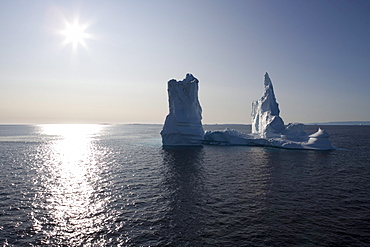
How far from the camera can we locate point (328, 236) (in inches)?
466

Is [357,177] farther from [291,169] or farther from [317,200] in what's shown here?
[317,200]

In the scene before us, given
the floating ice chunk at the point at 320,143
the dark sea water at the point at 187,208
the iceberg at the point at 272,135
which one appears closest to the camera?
the dark sea water at the point at 187,208

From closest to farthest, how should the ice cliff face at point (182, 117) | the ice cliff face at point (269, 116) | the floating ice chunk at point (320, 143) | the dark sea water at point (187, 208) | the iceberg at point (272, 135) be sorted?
the dark sea water at point (187, 208), the floating ice chunk at point (320, 143), the iceberg at point (272, 135), the ice cliff face at point (182, 117), the ice cliff face at point (269, 116)

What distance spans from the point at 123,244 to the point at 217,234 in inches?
208

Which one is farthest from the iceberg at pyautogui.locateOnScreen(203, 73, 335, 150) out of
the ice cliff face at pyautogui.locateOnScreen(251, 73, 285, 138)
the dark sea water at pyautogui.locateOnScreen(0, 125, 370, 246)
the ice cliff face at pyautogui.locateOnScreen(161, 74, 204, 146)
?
the dark sea water at pyautogui.locateOnScreen(0, 125, 370, 246)

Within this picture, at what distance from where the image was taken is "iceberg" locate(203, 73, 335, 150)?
47406 mm

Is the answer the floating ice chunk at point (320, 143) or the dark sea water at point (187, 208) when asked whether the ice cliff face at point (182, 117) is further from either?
the dark sea water at point (187, 208)

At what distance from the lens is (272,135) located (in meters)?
58.7

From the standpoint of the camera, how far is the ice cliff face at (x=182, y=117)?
180 ft

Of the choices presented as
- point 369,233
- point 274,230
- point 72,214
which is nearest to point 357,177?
point 369,233

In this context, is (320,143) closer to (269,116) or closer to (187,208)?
(269,116)

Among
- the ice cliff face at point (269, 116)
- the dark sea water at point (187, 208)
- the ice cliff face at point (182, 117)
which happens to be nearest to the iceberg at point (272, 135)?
the ice cliff face at point (269, 116)

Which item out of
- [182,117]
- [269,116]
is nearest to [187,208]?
[182,117]

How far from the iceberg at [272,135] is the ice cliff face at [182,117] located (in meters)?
6.18
